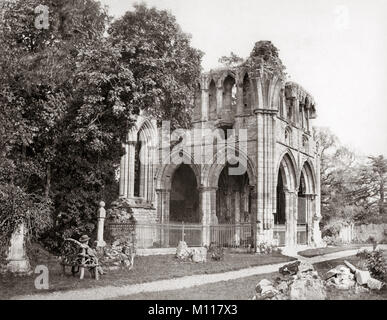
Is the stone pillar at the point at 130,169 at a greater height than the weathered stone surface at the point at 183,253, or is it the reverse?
the stone pillar at the point at 130,169

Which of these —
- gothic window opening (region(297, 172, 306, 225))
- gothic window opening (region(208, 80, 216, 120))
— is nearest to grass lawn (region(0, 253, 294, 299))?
gothic window opening (region(208, 80, 216, 120))

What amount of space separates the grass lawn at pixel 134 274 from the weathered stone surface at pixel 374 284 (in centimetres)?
514

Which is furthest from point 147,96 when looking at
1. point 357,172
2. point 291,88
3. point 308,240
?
point 357,172

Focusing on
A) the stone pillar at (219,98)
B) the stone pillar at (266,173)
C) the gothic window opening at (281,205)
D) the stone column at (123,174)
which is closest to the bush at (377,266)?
the stone pillar at (266,173)

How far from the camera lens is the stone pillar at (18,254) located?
12766 mm

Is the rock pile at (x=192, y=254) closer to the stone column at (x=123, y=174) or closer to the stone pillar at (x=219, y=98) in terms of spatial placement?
the stone column at (x=123, y=174)

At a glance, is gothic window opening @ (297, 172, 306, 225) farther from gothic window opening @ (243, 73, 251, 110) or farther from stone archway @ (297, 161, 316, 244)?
gothic window opening @ (243, 73, 251, 110)

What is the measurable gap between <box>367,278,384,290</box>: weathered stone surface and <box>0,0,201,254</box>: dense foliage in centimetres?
840

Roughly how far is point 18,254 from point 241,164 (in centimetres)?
1508

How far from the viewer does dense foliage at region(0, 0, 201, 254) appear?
44.7 feet

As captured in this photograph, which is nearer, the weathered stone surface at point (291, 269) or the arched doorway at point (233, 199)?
the weathered stone surface at point (291, 269)

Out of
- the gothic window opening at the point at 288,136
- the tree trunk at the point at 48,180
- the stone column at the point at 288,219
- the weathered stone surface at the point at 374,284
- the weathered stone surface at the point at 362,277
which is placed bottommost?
the weathered stone surface at the point at 374,284

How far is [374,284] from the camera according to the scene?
10688 mm
